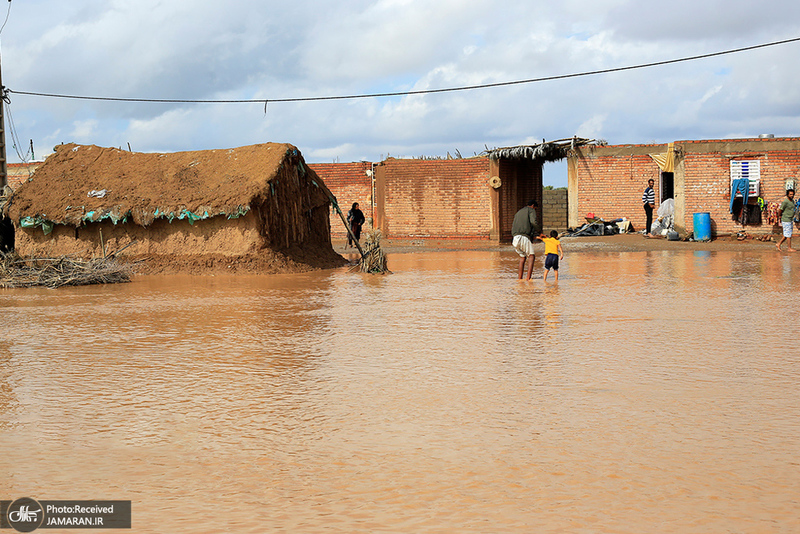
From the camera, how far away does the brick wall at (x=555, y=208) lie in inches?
1455

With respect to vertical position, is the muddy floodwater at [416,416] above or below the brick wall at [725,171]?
below

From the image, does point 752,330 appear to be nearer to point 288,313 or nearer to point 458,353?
point 458,353

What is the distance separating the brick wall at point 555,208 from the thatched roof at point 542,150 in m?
10.1

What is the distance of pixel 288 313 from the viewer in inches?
406

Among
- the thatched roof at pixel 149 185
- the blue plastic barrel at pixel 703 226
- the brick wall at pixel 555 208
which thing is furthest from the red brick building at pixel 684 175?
the thatched roof at pixel 149 185

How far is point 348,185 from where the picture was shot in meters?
30.5

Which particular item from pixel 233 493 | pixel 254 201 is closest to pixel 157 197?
pixel 254 201

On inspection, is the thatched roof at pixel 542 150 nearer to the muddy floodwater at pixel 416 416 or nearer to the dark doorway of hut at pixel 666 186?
the dark doorway of hut at pixel 666 186

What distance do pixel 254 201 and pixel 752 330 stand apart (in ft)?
37.3

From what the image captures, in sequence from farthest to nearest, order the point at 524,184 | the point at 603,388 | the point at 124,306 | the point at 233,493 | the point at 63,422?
the point at 524,184
the point at 124,306
the point at 603,388
the point at 63,422
the point at 233,493

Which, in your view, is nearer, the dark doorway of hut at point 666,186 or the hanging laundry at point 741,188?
the hanging laundry at point 741,188

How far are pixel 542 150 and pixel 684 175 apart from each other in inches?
181

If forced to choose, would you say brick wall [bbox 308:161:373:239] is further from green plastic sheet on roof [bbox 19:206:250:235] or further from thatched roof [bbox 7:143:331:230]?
green plastic sheet on roof [bbox 19:206:250:235]

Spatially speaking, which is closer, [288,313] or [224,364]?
[224,364]
